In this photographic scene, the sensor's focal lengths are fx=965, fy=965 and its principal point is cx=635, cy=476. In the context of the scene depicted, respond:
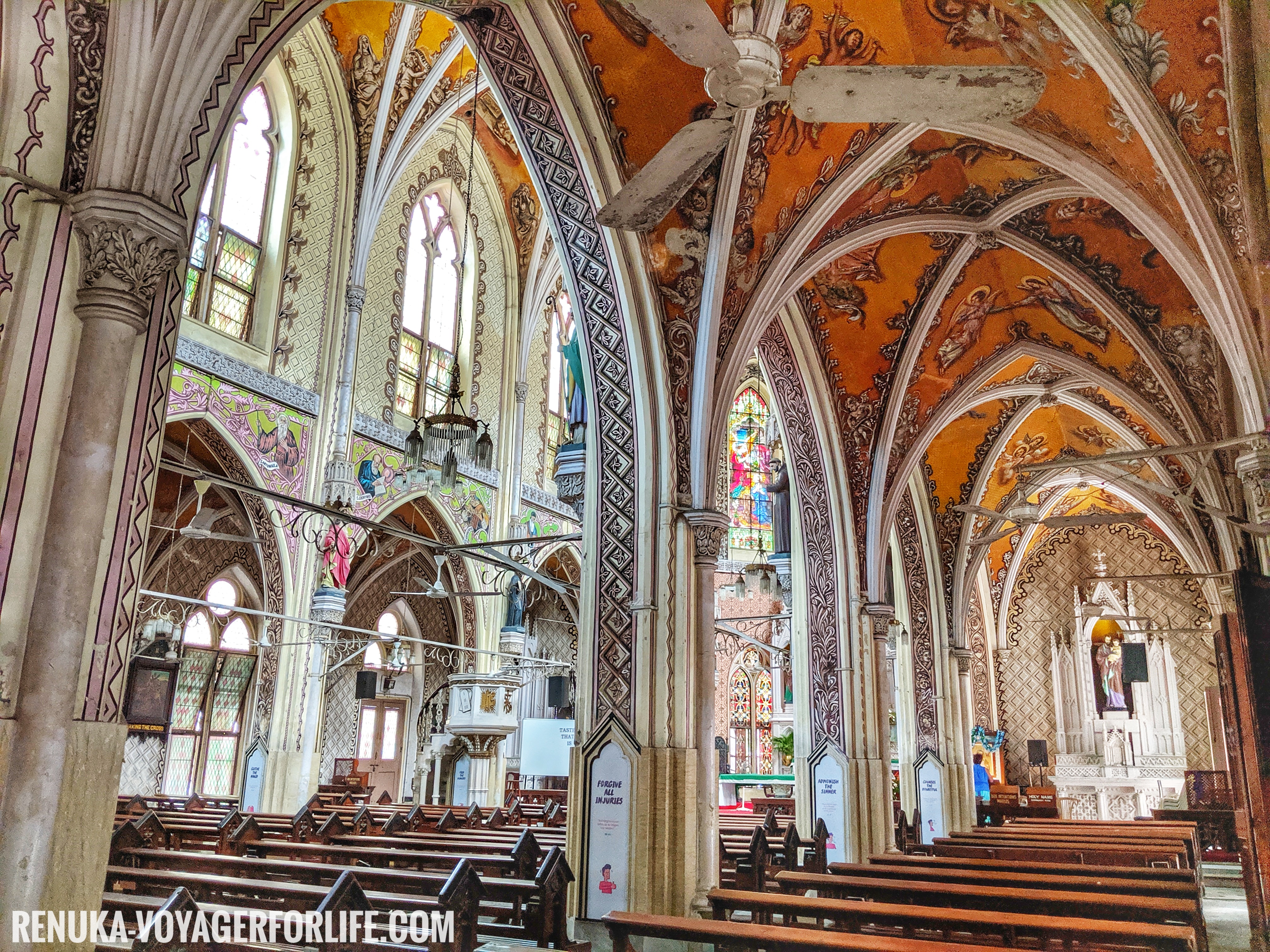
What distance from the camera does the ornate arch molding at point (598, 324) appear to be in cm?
806

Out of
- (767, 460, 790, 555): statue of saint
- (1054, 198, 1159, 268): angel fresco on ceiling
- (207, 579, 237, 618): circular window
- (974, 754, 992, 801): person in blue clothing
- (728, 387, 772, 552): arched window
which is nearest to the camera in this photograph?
(1054, 198, 1159, 268): angel fresco on ceiling

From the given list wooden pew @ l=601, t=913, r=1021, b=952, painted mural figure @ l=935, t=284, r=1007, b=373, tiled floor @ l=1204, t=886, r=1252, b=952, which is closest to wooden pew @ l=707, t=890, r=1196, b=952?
wooden pew @ l=601, t=913, r=1021, b=952

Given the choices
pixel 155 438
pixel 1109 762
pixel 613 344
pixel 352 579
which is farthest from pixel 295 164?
pixel 1109 762

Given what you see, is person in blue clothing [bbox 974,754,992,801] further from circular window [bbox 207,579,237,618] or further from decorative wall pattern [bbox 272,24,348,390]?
circular window [bbox 207,579,237,618]

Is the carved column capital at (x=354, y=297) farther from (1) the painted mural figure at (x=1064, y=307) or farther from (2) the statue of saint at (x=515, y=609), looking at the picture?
(1) the painted mural figure at (x=1064, y=307)

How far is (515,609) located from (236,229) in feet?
27.2

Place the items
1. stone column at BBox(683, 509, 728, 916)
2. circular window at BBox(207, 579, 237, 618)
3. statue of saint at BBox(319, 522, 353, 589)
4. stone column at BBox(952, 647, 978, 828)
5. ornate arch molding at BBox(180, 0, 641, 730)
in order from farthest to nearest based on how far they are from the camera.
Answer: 1. circular window at BBox(207, 579, 237, 618)
2. stone column at BBox(952, 647, 978, 828)
3. statue of saint at BBox(319, 522, 353, 589)
4. stone column at BBox(683, 509, 728, 916)
5. ornate arch molding at BBox(180, 0, 641, 730)

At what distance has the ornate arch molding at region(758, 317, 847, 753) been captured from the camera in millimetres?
12375

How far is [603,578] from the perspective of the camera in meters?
8.68

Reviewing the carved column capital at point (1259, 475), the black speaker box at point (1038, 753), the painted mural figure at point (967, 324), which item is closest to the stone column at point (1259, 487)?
the carved column capital at point (1259, 475)

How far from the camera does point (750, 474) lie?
976 inches

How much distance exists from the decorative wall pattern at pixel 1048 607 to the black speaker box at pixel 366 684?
52.7 feet

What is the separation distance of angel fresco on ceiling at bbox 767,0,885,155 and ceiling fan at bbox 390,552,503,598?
5577mm

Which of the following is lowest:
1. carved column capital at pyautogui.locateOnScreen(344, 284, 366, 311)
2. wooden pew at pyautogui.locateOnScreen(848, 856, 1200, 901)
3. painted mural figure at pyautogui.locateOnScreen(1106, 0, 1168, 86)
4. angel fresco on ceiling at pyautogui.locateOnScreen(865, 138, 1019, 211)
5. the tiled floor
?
the tiled floor
